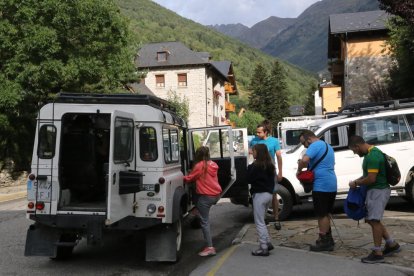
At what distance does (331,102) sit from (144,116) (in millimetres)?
73809

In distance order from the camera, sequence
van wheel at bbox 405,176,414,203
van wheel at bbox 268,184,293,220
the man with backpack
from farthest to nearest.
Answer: van wheel at bbox 405,176,414,203 < van wheel at bbox 268,184,293,220 < the man with backpack

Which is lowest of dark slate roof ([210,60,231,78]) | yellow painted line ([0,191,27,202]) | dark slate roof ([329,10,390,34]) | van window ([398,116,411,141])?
yellow painted line ([0,191,27,202])

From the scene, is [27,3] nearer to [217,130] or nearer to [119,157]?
[217,130]

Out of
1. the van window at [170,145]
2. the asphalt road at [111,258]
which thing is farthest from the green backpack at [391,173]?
the van window at [170,145]

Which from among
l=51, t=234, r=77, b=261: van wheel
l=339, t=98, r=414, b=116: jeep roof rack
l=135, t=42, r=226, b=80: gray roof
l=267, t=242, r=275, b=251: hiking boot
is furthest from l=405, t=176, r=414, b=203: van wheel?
l=135, t=42, r=226, b=80: gray roof

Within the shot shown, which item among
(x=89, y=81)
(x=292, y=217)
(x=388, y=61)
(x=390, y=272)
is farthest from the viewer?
(x=388, y=61)

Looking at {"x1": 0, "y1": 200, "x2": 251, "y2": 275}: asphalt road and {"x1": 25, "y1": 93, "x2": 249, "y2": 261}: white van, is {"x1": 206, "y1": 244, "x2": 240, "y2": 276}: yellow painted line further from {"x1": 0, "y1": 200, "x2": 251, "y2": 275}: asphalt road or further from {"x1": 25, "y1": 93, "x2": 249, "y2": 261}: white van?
{"x1": 25, "y1": 93, "x2": 249, "y2": 261}: white van

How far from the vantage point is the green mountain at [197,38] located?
4904 inches

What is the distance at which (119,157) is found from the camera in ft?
20.5

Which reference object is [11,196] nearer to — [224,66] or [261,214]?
[261,214]

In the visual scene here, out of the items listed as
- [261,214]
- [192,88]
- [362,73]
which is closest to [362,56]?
[362,73]

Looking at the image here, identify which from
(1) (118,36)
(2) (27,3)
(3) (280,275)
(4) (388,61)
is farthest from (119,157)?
(4) (388,61)

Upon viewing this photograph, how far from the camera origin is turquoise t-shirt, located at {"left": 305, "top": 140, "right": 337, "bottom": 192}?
6973 millimetres

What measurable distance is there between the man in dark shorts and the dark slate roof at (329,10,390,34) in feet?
88.5
